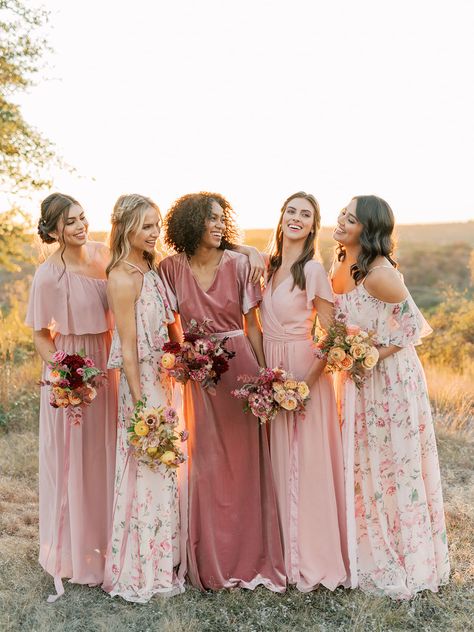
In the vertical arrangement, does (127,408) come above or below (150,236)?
below

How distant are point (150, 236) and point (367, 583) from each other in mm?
2601

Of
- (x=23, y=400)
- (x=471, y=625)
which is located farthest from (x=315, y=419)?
(x=23, y=400)

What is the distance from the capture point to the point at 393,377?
4340 mm

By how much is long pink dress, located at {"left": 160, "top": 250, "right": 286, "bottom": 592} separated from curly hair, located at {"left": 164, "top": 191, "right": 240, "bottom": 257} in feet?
0.38

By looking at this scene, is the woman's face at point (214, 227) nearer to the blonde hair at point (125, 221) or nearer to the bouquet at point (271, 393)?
the blonde hair at point (125, 221)

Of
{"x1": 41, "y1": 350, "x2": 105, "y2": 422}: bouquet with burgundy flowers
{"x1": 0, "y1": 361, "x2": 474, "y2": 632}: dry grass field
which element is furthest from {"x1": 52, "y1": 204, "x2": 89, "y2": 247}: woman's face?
{"x1": 0, "y1": 361, "x2": 474, "y2": 632}: dry grass field

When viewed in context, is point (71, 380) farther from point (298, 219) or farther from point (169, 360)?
point (298, 219)

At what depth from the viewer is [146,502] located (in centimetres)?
427

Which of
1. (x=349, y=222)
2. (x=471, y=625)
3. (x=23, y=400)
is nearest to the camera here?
(x=471, y=625)

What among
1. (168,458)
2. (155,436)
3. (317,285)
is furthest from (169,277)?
(168,458)

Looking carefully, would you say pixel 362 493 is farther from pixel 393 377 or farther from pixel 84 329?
pixel 84 329

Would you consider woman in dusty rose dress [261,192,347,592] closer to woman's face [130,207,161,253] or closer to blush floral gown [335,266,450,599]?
blush floral gown [335,266,450,599]

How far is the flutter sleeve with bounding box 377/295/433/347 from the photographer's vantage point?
4.27 metres

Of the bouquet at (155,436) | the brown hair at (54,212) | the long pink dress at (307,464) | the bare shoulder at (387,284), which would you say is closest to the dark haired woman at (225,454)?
the long pink dress at (307,464)
